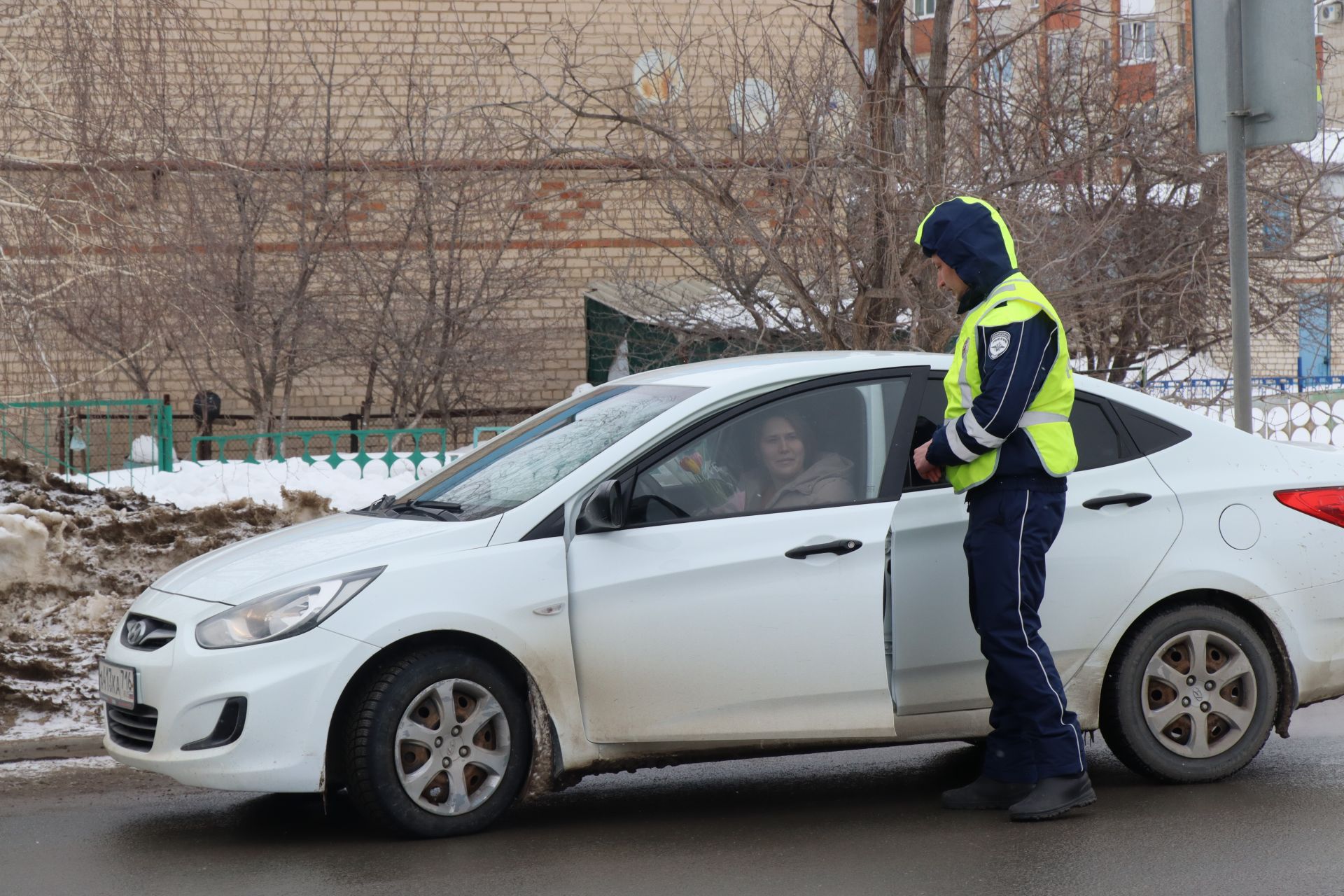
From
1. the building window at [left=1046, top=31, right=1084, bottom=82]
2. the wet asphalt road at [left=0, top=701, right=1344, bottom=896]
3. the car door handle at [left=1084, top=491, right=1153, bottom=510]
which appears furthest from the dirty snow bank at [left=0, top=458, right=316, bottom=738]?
the building window at [left=1046, top=31, right=1084, bottom=82]

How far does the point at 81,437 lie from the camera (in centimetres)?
1168

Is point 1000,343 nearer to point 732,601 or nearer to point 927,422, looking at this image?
point 927,422

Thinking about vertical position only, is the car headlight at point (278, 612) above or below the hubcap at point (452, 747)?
above

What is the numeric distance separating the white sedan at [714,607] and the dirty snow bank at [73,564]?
6.97ft

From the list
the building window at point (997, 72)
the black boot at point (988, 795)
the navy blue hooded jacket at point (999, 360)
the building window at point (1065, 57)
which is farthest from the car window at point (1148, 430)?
the building window at point (1065, 57)

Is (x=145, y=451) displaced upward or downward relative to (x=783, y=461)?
upward

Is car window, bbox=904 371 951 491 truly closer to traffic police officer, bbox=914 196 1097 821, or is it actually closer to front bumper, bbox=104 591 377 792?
traffic police officer, bbox=914 196 1097 821

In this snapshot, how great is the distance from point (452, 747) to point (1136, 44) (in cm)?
987

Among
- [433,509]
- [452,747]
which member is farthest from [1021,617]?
[433,509]

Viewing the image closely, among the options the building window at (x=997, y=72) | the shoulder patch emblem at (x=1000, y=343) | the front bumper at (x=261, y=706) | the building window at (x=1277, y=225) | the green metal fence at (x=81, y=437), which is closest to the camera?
the front bumper at (x=261, y=706)

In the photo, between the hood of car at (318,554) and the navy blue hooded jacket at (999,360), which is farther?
the navy blue hooded jacket at (999,360)

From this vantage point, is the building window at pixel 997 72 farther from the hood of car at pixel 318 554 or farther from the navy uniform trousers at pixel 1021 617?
the hood of car at pixel 318 554

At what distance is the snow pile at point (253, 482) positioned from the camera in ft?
31.3

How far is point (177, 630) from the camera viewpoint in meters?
4.45
